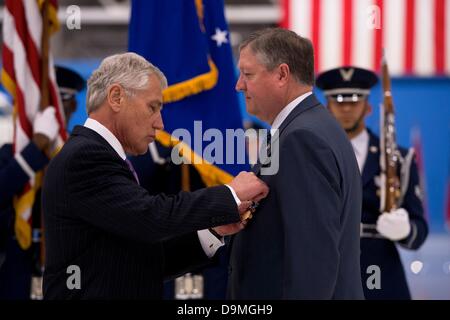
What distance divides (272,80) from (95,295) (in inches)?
27.9

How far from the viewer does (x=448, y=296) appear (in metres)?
5.62

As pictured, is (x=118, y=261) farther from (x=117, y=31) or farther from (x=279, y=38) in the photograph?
(x=117, y=31)

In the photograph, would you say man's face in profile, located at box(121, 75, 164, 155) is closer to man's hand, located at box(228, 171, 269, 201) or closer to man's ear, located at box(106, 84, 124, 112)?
man's ear, located at box(106, 84, 124, 112)

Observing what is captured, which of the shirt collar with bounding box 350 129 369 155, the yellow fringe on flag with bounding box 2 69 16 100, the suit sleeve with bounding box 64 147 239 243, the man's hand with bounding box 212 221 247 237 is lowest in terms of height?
the man's hand with bounding box 212 221 247 237

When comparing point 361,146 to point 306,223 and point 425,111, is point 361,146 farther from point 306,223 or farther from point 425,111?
point 425,111

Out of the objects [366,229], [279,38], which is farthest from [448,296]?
[279,38]

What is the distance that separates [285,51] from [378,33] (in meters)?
6.09

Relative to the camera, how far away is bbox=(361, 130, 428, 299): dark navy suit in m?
3.23

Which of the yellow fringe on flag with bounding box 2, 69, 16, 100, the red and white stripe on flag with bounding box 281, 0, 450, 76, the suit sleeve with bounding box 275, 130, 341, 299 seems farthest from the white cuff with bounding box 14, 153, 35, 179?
the red and white stripe on flag with bounding box 281, 0, 450, 76

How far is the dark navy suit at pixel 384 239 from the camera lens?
3.23 m

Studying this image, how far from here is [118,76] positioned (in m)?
1.98

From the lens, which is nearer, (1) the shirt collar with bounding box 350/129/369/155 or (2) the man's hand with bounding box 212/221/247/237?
(2) the man's hand with bounding box 212/221/247/237

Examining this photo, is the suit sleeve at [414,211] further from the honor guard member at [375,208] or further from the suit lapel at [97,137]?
the suit lapel at [97,137]

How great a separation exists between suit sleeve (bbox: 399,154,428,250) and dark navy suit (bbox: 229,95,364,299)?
157cm
